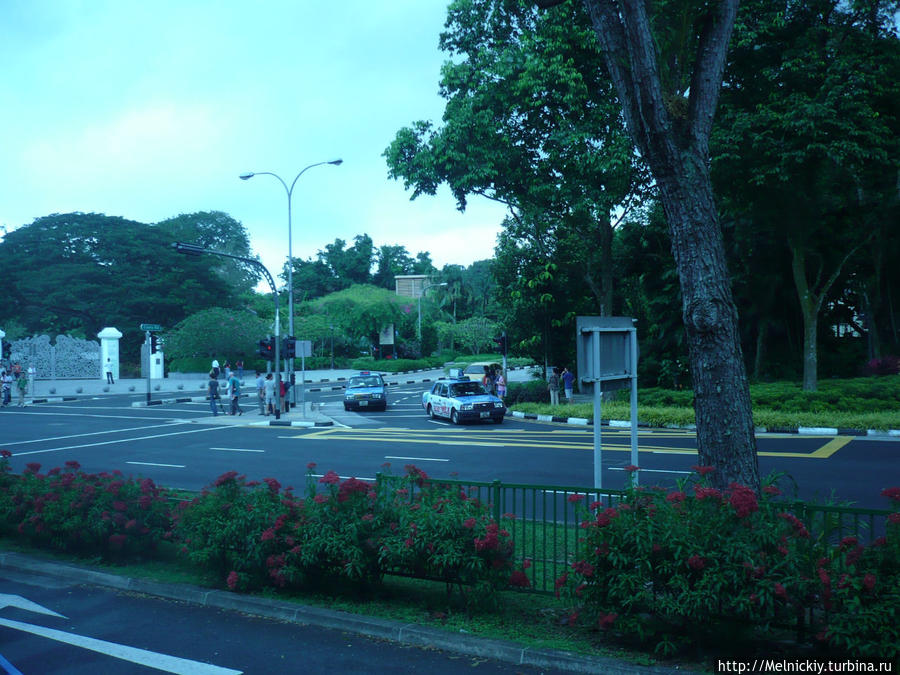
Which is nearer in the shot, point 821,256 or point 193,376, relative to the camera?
point 821,256

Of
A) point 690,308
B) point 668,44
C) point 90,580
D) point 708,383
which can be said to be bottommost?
point 90,580

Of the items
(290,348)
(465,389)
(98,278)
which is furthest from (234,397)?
(98,278)

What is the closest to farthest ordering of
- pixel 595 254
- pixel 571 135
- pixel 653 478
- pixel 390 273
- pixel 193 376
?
pixel 653 478, pixel 571 135, pixel 595 254, pixel 193 376, pixel 390 273

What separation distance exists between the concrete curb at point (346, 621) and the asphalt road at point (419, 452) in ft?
17.3

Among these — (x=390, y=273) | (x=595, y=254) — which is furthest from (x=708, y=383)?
(x=390, y=273)

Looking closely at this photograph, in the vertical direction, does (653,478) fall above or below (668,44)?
below

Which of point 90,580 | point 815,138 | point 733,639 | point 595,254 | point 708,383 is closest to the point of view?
point 733,639

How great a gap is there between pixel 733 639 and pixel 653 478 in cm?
774

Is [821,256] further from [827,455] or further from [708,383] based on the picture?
[708,383]

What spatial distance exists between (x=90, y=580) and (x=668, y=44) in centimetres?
787

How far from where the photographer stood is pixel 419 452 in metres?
17.3

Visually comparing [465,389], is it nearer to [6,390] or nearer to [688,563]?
[688,563]

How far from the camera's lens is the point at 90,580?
765 centimetres

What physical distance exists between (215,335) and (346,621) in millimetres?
51407
